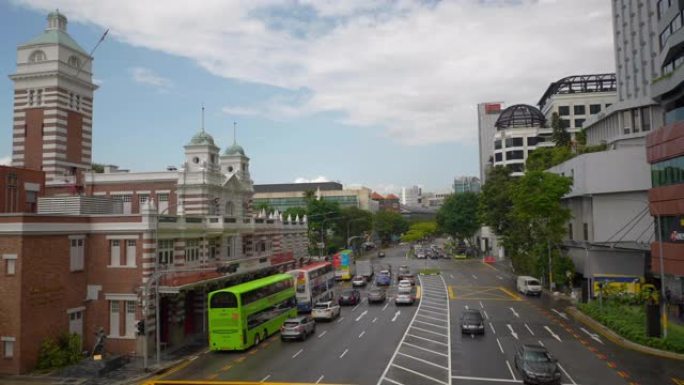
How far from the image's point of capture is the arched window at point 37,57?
45562 mm

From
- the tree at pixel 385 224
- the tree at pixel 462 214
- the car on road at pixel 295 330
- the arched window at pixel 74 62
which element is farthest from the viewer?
the tree at pixel 385 224

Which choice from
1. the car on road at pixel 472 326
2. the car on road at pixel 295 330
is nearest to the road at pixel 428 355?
the car on road at pixel 295 330

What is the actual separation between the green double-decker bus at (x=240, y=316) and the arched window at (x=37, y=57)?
94.0 ft

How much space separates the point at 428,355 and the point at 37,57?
1621 inches

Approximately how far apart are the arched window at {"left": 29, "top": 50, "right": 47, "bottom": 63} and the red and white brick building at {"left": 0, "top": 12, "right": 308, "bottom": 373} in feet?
0.34

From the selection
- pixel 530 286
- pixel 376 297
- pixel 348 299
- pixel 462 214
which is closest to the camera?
pixel 348 299

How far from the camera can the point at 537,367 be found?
23875 millimetres

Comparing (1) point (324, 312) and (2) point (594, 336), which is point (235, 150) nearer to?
(1) point (324, 312)

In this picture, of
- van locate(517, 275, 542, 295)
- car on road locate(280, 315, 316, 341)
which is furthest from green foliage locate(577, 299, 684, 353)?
car on road locate(280, 315, 316, 341)

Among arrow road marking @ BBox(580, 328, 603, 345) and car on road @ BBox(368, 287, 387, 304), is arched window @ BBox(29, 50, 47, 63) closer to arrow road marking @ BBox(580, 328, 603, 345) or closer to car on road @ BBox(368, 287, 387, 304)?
car on road @ BBox(368, 287, 387, 304)

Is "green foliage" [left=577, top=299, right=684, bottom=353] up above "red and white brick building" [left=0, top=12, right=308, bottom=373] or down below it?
below

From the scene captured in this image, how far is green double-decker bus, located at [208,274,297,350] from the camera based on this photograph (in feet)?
104

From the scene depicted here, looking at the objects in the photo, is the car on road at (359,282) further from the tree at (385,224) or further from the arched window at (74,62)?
the tree at (385,224)

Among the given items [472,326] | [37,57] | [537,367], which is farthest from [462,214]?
[537,367]
